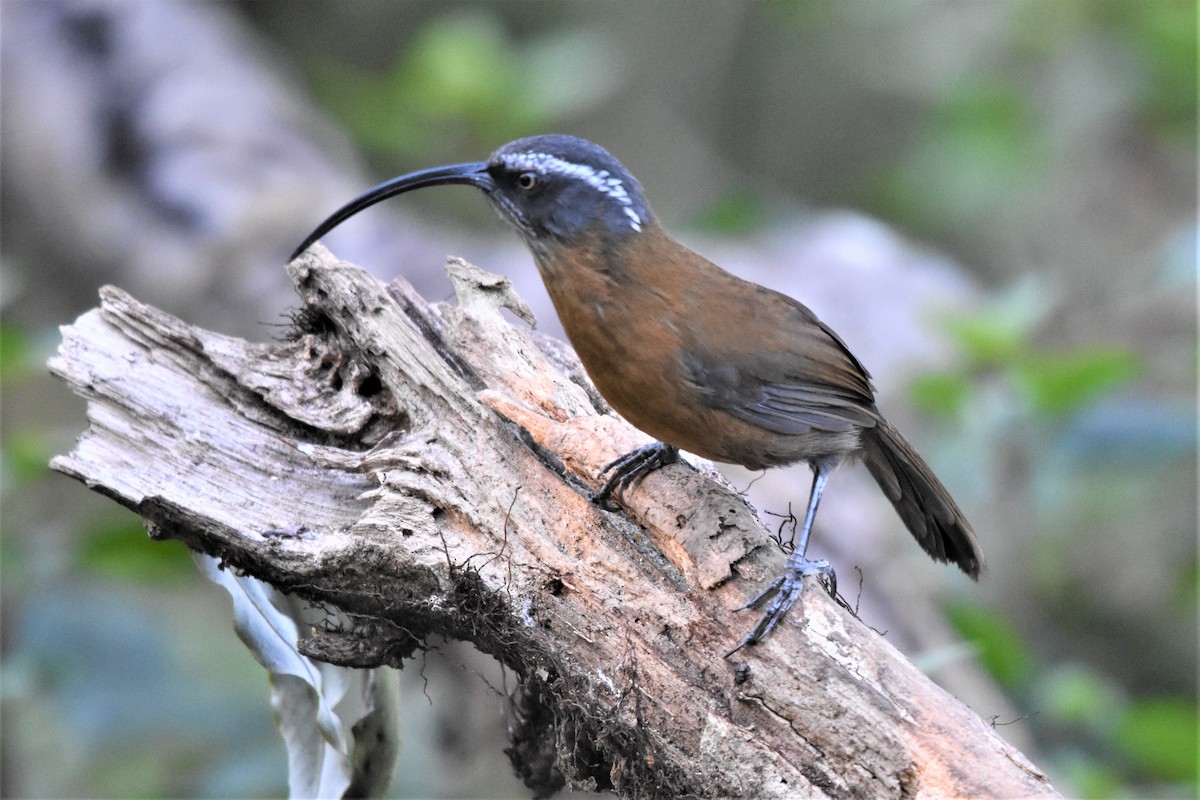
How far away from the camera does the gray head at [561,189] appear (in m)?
3.28

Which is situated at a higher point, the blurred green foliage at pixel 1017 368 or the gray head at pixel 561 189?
the blurred green foliage at pixel 1017 368

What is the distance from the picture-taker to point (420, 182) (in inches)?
137

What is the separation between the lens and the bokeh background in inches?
187

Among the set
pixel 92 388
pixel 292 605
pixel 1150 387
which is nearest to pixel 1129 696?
pixel 1150 387

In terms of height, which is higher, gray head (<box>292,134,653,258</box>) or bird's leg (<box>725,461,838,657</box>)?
gray head (<box>292,134,653,258</box>)

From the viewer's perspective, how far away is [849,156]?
444 inches

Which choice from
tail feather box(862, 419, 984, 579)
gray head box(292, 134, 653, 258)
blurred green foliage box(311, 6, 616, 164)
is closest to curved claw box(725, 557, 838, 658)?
tail feather box(862, 419, 984, 579)

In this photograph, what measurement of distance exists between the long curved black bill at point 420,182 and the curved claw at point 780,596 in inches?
54.5

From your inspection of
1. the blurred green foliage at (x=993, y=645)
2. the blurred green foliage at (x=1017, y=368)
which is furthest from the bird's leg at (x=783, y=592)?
the blurred green foliage at (x=1017, y=368)

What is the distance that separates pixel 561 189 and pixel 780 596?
128 cm

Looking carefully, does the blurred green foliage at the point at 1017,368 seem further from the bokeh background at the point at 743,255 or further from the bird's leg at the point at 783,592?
the bird's leg at the point at 783,592

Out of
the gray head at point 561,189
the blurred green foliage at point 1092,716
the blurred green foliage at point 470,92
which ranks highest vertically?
the blurred green foliage at point 470,92

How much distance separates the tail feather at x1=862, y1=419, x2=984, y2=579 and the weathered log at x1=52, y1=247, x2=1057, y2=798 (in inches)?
29.7

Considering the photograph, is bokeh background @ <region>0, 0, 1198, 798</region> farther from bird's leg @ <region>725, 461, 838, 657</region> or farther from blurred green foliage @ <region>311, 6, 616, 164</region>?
bird's leg @ <region>725, 461, 838, 657</region>
